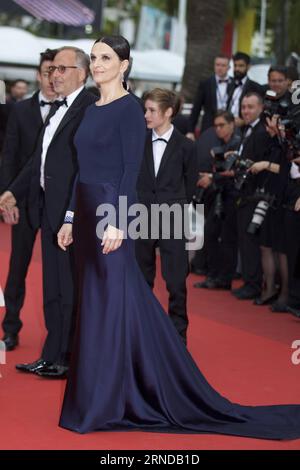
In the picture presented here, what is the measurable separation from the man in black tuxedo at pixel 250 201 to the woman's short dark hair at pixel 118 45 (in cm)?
430

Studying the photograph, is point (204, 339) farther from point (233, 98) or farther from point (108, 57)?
point (233, 98)

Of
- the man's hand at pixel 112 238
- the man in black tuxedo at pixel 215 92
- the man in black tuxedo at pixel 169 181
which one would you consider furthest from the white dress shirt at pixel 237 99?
the man's hand at pixel 112 238

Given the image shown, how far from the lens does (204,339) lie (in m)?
8.09

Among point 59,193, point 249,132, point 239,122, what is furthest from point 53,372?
point 239,122

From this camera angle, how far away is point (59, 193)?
6574 millimetres

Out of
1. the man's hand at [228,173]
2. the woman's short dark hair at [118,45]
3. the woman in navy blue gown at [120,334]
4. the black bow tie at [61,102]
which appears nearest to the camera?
the woman in navy blue gown at [120,334]

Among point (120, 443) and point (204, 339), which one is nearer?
point (120, 443)

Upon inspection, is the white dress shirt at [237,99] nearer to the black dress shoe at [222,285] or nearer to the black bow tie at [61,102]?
the black dress shoe at [222,285]

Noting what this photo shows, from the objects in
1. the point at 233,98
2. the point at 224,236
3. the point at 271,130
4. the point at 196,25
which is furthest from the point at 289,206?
the point at 196,25

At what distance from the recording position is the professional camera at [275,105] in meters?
8.70

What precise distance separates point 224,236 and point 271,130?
164 cm

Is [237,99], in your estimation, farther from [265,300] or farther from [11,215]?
[11,215]

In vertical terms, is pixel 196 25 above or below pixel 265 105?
above

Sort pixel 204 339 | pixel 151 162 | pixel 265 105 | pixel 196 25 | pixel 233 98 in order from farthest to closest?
pixel 196 25 < pixel 233 98 < pixel 265 105 < pixel 204 339 < pixel 151 162
